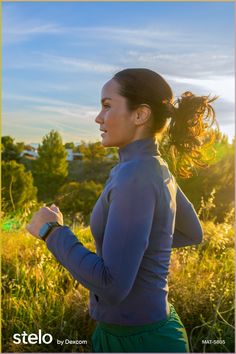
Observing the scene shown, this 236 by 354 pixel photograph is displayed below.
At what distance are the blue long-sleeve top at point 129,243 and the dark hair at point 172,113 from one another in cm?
12

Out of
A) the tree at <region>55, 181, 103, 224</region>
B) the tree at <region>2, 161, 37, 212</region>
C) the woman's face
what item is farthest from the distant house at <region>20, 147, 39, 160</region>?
the woman's face

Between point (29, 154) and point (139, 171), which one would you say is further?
point (29, 154)

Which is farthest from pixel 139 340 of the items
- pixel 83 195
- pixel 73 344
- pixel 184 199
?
pixel 83 195

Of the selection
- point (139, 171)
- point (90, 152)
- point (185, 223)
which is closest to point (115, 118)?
point (139, 171)

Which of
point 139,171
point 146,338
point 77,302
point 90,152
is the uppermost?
point 90,152

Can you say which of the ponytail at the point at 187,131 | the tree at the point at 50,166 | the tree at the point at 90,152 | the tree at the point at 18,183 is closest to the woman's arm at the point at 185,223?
the ponytail at the point at 187,131

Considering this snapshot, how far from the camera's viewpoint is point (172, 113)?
1531mm

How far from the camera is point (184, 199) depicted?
5.41 feet

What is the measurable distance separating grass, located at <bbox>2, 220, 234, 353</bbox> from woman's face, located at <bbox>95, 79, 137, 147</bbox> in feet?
4.44

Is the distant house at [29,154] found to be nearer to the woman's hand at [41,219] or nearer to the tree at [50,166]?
the tree at [50,166]

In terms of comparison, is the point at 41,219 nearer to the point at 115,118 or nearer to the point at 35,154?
the point at 115,118

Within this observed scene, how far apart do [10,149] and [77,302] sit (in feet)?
34.5

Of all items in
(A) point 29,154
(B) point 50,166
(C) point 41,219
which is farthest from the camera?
(A) point 29,154

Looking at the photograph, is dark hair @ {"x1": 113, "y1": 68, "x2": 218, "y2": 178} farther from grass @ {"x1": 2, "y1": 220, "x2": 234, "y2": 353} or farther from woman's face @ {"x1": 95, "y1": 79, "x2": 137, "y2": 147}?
grass @ {"x1": 2, "y1": 220, "x2": 234, "y2": 353}
